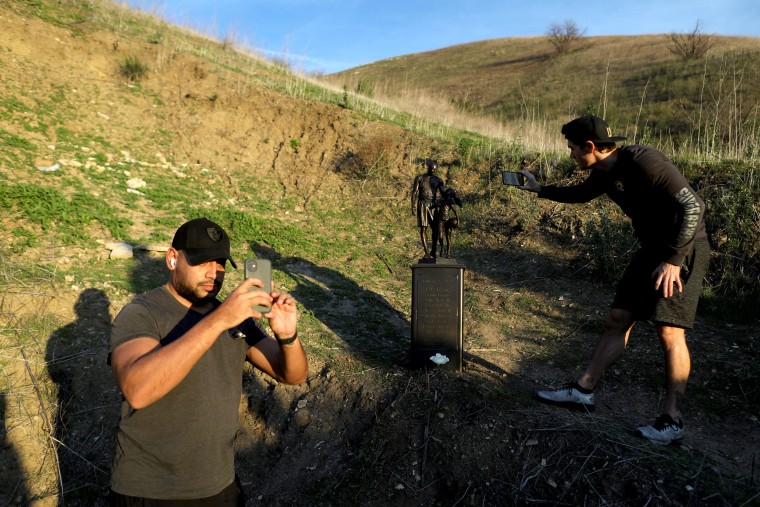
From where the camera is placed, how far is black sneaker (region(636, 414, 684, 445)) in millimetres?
3293

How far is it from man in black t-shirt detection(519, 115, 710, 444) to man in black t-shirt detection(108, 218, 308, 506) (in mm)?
2421

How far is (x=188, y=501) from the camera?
6.23 ft

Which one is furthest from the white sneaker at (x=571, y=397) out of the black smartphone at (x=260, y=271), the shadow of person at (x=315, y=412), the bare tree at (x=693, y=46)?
the bare tree at (x=693, y=46)

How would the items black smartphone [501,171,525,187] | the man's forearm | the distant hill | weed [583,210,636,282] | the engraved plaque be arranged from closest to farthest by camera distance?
the man's forearm < black smartphone [501,171,525,187] < the engraved plaque < weed [583,210,636,282] < the distant hill

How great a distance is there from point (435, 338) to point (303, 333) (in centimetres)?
160

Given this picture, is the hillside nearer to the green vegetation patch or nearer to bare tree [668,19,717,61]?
the green vegetation patch

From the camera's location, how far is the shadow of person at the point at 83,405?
12.7 ft

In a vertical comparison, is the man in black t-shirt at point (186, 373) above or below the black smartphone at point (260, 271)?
below

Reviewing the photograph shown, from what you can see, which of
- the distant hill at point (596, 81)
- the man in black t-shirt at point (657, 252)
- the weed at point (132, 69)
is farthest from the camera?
the distant hill at point (596, 81)

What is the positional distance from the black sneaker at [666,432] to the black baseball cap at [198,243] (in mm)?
3069

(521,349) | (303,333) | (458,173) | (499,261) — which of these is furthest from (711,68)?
(303,333)

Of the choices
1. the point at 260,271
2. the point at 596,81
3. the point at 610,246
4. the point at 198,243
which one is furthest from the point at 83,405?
the point at 596,81

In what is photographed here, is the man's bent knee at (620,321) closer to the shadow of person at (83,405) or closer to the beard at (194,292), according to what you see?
the beard at (194,292)

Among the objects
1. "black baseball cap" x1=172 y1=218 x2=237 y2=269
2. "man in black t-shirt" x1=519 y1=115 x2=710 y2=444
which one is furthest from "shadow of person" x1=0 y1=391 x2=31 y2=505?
"man in black t-shirt" x1=519 y1=115 x2=710 y2=444
